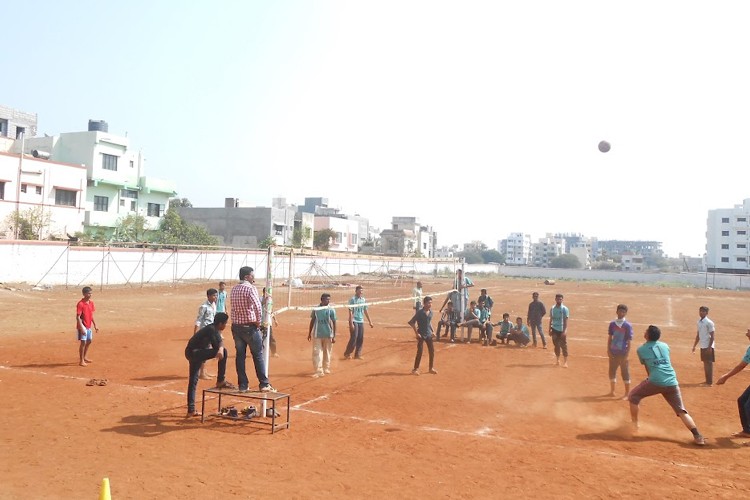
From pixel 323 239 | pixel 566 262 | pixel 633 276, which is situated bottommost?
pixel 633 276

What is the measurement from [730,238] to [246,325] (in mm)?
120444

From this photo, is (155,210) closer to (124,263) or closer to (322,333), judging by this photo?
(124,263)

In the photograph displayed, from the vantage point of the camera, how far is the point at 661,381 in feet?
30.2

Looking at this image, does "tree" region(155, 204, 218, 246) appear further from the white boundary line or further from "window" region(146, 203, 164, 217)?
the white boundary line

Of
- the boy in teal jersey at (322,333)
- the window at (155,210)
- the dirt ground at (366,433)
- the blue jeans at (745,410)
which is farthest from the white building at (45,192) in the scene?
the blue jeans at (745,410)

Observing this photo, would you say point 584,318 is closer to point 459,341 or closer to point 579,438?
point 459,341

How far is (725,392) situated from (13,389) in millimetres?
15614

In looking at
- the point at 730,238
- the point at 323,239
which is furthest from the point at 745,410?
the point at 730,238

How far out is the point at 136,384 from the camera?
1221 centimetres

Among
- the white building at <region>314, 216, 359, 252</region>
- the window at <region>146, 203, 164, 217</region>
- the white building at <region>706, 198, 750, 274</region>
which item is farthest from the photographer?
the white building at <region>706, 198, 750, 274</region>

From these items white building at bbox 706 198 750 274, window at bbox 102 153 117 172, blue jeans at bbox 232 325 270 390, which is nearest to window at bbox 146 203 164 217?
window at bbox 102 153 117 172

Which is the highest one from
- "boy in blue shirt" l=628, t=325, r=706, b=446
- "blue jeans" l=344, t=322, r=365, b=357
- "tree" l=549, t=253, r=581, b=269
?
"tree" l=549, t=253, r=581, b=269

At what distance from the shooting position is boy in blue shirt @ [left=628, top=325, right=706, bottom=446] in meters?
9.10

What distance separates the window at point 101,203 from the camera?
53.2 metres
